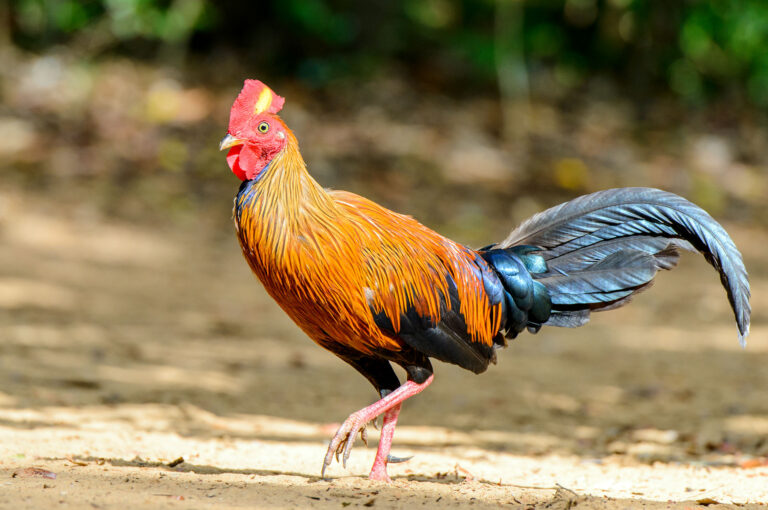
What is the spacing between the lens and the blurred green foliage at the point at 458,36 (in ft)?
44.8

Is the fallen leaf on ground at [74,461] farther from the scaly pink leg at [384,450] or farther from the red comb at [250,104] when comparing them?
the red comb at [250,104]

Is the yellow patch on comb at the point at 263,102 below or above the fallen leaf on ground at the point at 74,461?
above

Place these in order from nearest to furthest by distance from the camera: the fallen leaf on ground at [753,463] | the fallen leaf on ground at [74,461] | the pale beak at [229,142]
Answer: the pale beak at [229,142]
the fallen leaf on ground at [74,461]
the fallen leaf on ground at [753,463]

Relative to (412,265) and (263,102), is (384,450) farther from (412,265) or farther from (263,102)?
(263,102)

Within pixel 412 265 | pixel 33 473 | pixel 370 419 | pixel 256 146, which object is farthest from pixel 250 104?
pixel 33 473

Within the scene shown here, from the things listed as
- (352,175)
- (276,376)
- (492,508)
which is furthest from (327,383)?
(352,175)

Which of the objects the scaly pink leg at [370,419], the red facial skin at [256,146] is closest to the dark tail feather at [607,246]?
the scaly pink leg at [370,419]

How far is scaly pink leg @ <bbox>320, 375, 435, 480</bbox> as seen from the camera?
3978 millimetres

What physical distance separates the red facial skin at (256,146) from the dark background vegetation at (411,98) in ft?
24.2

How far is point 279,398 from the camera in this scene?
21.8ft

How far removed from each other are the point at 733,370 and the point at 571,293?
373 cm

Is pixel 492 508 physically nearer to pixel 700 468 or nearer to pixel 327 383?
pixel 700 468

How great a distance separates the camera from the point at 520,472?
486cm

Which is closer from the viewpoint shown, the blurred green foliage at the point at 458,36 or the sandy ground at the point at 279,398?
the sandy ground at the point at 279,398
